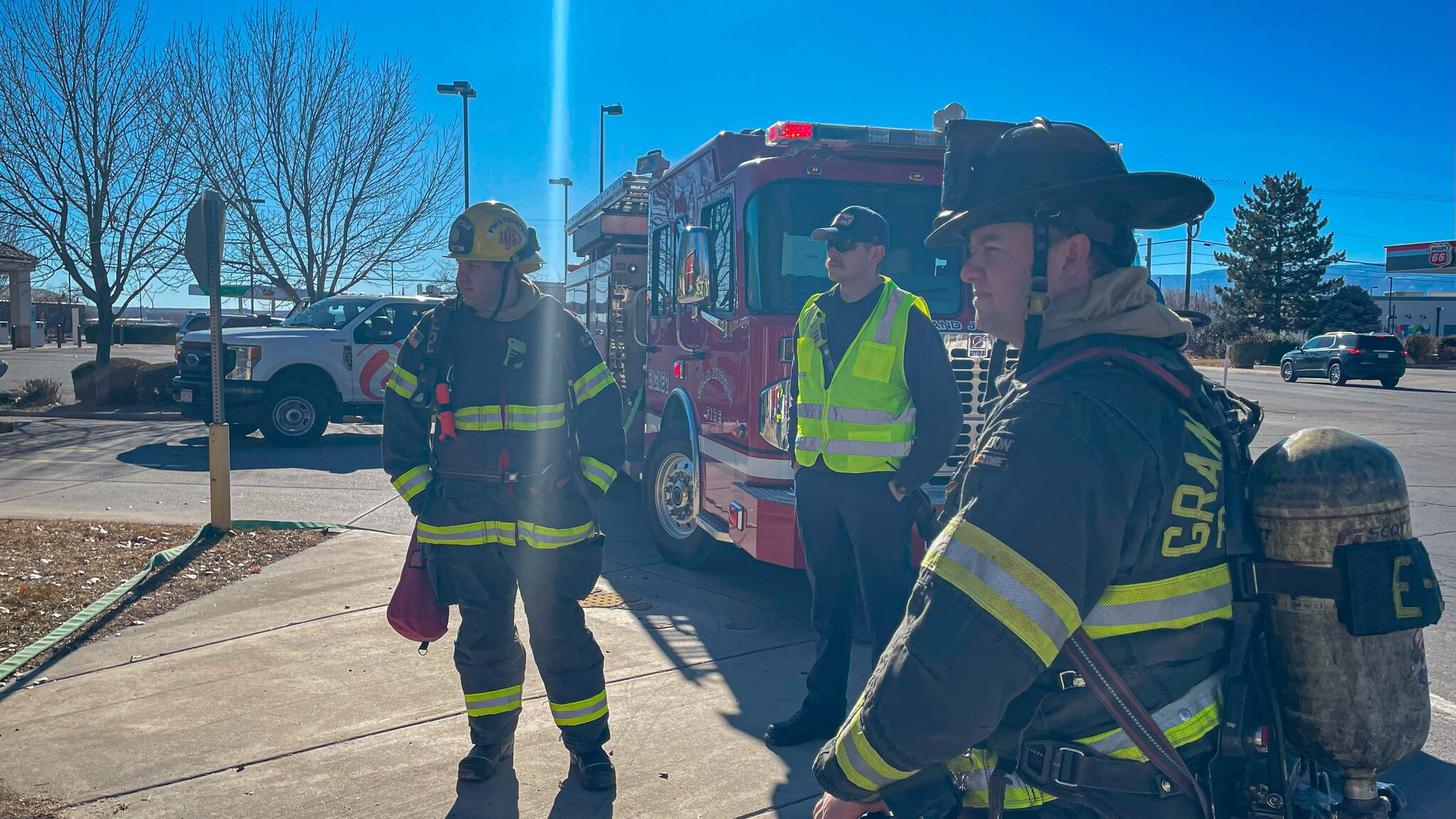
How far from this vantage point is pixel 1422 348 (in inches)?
1709

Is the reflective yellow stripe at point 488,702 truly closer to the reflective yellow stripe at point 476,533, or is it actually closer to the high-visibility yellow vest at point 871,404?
the reflective yellow stripe at point 476,533

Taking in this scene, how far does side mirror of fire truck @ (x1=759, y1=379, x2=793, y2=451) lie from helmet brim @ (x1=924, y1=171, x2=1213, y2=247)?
3464mm

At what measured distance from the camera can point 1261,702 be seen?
1.55 meters

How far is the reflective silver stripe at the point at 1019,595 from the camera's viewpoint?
138 centimetres

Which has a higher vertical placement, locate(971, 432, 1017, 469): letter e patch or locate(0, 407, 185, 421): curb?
locate(971, 432, 1017, 469): letter e patch

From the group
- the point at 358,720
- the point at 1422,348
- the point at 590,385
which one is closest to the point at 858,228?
the point at 590,385

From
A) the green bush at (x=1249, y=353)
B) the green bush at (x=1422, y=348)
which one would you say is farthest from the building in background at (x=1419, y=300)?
the green bush at (x=1249, y=353)

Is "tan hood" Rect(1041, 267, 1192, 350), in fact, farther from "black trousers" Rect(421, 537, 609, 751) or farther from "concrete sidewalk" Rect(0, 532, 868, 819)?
"concrete sidewalk" Rect(0, 532, 868, 819)

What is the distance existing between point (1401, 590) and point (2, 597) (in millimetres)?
6540

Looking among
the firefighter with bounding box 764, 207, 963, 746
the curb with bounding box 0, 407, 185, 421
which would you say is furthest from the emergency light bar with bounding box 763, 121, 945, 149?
the curb with bounding box 0, 407, 185, 421

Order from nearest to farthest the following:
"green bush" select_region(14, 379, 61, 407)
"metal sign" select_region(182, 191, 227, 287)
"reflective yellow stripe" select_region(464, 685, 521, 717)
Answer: "reflective yellow stripe" select_region(464, 685, 521, 717) < "metal sign" select_region(182, 191, 227, 287) < "green bush" select_region(14, 379, 61, 407)

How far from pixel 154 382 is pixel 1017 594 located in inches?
723

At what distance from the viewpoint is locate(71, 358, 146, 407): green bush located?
16.6 meters

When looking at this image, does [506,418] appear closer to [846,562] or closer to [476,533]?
[476,533]
